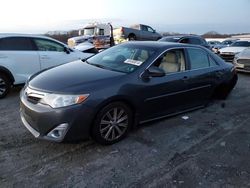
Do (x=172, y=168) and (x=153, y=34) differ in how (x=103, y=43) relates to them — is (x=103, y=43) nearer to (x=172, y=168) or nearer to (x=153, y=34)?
(x=153, y=34)

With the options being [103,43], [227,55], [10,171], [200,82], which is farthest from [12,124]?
[103,43]

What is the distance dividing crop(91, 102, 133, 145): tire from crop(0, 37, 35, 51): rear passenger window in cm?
416

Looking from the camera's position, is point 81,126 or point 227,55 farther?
point 227,55

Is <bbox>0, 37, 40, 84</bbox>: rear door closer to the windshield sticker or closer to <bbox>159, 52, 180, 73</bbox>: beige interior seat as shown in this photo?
the windshield sticker

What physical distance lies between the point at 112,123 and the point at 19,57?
4040 millimetres

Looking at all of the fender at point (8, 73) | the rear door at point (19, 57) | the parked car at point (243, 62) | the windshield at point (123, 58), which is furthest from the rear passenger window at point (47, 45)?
the parked car at point (243, 62)

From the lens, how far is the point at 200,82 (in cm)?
545

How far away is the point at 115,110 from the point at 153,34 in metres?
21.3

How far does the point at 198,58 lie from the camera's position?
18.3ft

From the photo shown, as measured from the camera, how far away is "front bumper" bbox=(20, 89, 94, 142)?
3672 millimetres

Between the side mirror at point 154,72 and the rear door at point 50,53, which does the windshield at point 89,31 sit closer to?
the rear door at point 50,53

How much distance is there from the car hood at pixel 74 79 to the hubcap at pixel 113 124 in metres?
0.45

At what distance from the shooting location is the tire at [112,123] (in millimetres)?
3965

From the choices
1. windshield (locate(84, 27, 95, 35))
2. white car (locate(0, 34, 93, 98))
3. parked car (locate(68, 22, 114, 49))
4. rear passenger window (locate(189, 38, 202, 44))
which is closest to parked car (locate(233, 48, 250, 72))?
rear passenger window (locate(189, 38, 202, 44))
